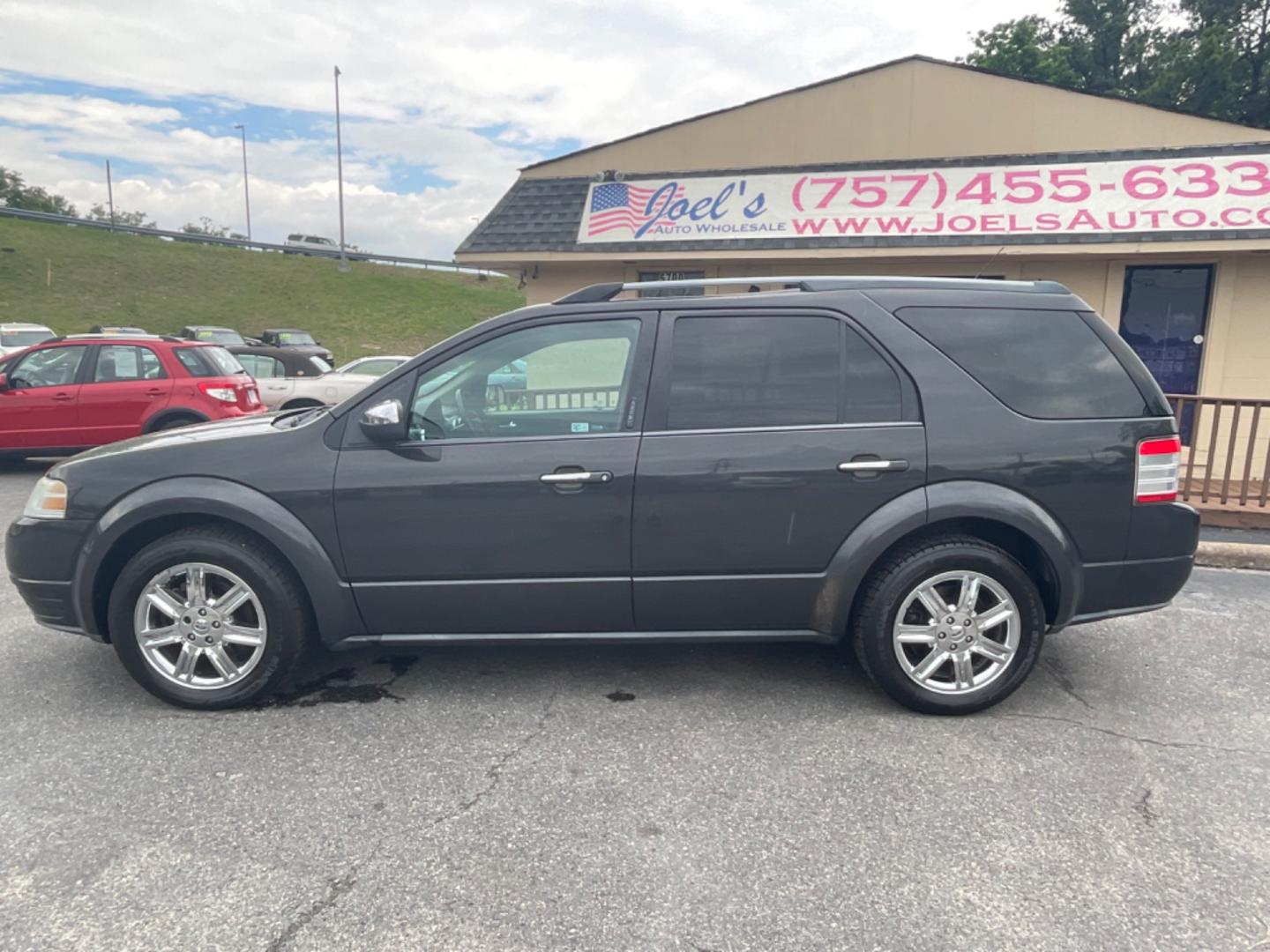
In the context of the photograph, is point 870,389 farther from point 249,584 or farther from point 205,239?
point 205,239

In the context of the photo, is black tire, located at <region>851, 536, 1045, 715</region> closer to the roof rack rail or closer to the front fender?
the roof rack rail

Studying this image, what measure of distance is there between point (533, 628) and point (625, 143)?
899 cm

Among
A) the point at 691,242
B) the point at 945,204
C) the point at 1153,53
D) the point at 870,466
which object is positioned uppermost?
the point at 1153,53

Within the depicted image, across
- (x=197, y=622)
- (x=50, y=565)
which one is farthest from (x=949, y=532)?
(x=50, y=565)

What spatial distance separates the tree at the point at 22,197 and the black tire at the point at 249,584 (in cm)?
7759

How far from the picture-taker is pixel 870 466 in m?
3.33

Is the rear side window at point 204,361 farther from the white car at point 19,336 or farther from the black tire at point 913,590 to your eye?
the white car at point 19,336

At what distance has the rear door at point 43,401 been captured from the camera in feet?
29.1

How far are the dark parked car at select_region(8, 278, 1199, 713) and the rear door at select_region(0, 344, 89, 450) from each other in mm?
6465

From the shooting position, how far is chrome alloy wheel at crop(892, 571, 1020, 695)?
11.2 feet

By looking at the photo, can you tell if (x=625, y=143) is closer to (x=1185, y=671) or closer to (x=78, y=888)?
(x=1185, y=671)

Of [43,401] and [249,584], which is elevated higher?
[43,401]

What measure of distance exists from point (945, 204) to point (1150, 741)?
23.5 ft

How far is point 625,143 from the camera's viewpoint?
10.9m
